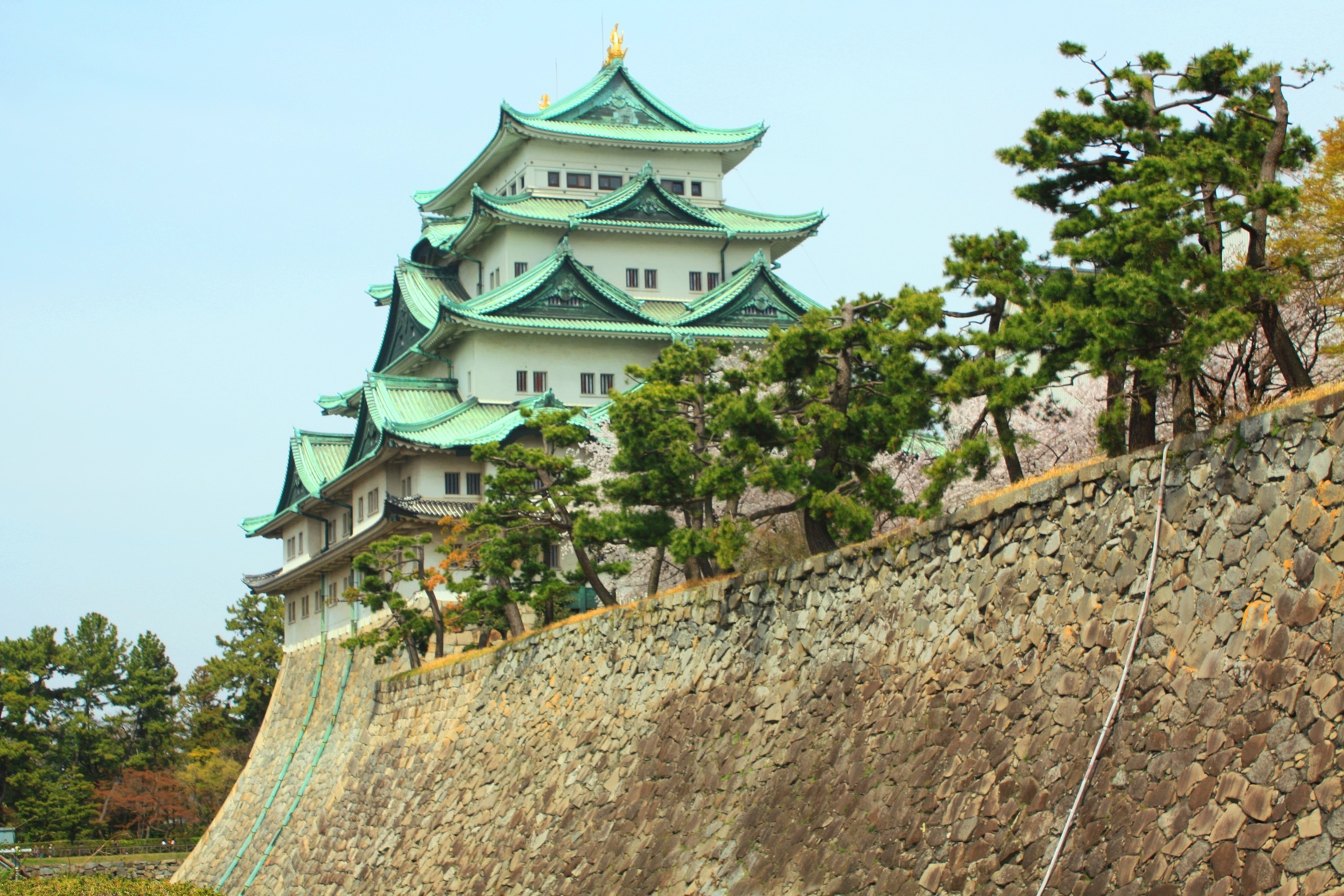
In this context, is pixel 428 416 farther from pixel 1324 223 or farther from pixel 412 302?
pixel 1324 223

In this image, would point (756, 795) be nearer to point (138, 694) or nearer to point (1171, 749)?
point (1171, 749)

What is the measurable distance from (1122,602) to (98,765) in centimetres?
4836

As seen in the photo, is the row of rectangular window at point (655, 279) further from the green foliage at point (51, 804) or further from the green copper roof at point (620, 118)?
the green foliage at point (51, 804)

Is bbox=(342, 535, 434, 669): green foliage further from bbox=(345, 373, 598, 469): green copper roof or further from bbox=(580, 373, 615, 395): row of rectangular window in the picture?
bbox=(580, 373, 615, 395): row of rectangular window

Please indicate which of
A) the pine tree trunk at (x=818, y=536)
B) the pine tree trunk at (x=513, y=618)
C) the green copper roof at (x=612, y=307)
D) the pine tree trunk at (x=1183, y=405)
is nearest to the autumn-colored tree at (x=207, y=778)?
the green copper roof at (x=612, y=307)

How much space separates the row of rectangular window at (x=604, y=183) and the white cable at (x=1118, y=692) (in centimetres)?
3140

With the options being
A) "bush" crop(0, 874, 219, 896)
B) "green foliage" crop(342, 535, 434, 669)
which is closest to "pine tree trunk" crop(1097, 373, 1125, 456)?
"bush" crop(0, 874, 219, 896)

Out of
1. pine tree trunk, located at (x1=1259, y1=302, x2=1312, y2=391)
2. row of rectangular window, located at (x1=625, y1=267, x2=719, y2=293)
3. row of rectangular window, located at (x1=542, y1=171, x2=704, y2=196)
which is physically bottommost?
pine tree trunk, located at (x1=1259, y1=302, x2=1312, y2=391)

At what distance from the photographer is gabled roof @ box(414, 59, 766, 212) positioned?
40688 mm

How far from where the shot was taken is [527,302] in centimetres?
3609

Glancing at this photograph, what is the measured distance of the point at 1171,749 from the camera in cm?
965

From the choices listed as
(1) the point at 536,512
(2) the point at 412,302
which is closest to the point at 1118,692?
(1) the point at 536,512

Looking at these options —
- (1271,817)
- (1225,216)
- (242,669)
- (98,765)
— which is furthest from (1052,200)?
(98,765)

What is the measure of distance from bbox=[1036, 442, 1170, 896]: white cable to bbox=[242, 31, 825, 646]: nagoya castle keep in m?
21.9
